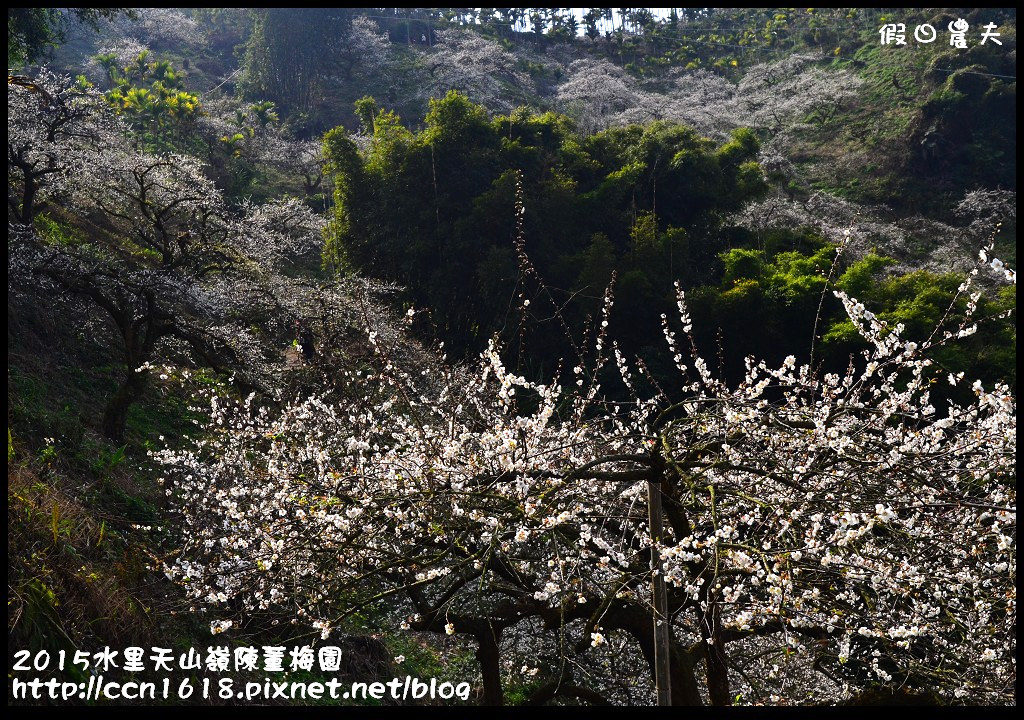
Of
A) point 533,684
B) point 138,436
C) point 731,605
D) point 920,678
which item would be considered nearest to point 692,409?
point 731,605

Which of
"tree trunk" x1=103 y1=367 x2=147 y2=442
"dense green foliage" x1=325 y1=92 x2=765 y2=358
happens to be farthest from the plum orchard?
"dense green foliage" x1=325 y1=92 x2=765 y2=358

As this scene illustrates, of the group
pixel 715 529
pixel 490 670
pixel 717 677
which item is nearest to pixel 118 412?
pixel 490 670

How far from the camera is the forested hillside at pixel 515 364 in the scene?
153 inches

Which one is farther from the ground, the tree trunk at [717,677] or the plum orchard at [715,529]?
the plum orchard at [715,529]

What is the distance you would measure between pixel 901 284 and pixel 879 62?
20484mm

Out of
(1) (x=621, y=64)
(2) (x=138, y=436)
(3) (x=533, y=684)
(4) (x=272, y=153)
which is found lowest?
(3) (x=533, y=684)

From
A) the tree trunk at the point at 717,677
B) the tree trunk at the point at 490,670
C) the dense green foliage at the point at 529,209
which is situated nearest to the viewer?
the tree trunk at the point at 717,677

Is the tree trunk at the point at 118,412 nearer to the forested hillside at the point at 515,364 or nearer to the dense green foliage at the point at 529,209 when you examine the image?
the forested hillside at the point at 515,364

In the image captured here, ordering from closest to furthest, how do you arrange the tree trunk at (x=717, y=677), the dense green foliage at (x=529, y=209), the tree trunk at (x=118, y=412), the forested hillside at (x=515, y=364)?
the forested hillside at (x=515, y=364), the tree trunk at (x=717, y=677), the tree trunk at (x=118, y=412), the dense green foliage at (x=529, y=209)

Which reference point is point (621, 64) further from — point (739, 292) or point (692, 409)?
point (692, 409)

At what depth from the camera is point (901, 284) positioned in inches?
499

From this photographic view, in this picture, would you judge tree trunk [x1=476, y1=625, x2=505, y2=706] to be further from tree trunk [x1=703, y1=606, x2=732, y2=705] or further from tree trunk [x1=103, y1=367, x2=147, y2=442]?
tree trunk [x1=103, y1=367, x2=147, y2=442]

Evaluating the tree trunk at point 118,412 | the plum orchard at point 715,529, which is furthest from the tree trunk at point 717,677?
the tree trunk at point 118,412

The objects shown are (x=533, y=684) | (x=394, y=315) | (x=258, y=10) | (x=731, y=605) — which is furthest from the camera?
(x=258, y=10)
